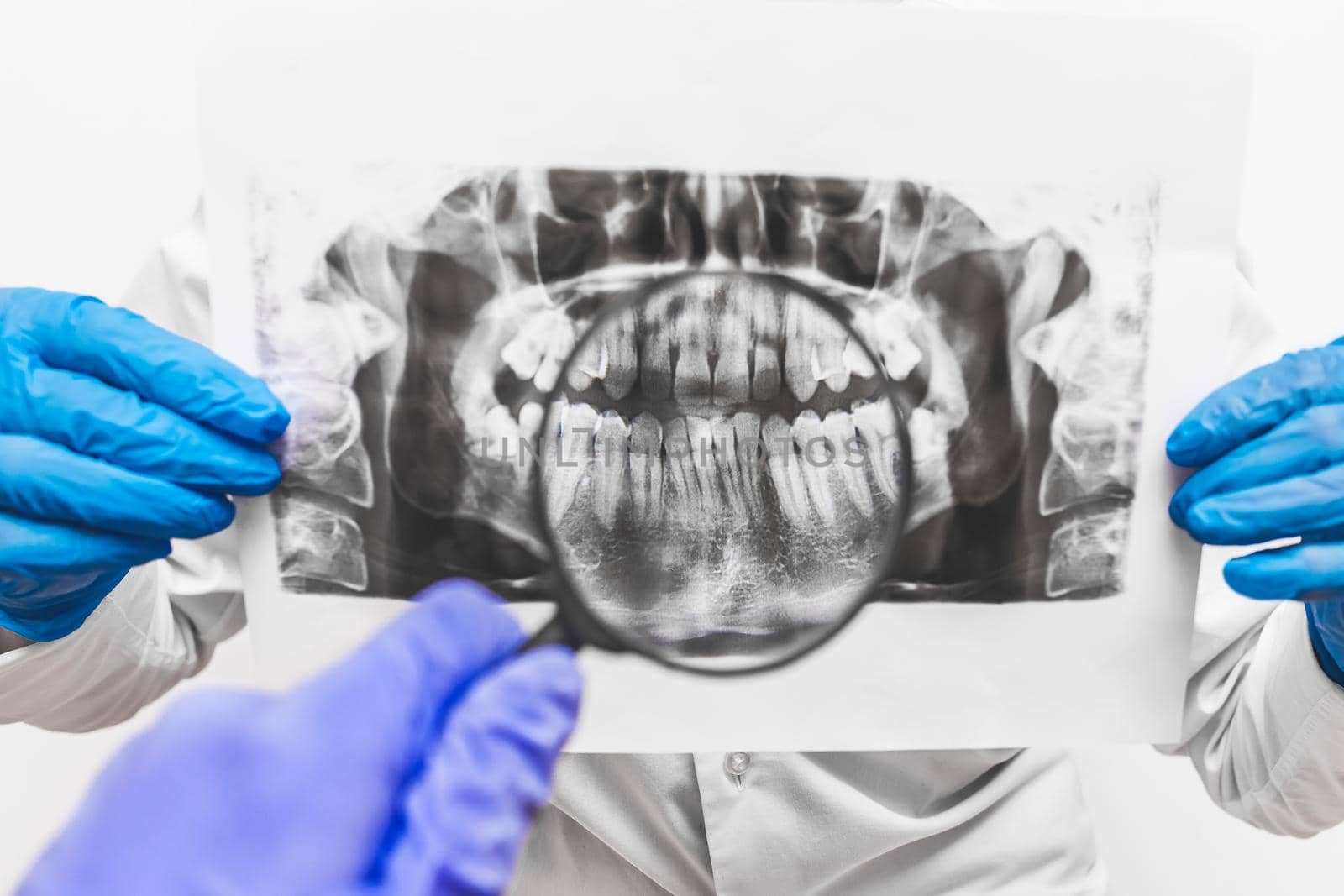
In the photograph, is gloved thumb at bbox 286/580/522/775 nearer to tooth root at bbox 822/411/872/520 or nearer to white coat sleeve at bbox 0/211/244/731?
tooth root at bbox 822/411/872/520

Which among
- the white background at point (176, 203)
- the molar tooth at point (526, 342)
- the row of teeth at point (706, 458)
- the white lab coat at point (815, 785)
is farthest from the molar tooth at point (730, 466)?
the white background at point (176, 203)

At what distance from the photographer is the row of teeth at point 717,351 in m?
0.48

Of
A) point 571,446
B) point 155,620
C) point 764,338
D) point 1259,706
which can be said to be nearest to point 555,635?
point 571,446

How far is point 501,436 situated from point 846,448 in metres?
0.20

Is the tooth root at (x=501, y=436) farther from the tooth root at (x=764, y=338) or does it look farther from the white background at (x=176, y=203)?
the white background at (x=176, y=203)

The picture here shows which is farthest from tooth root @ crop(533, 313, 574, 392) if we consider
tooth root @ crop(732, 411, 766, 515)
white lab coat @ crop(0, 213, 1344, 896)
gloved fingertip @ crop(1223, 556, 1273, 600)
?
gloved fingertip @ crop(1223, 556, 1273, 600)

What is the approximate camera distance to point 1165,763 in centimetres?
86

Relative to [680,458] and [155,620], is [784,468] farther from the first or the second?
[155,620]

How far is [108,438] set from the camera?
0.46 m

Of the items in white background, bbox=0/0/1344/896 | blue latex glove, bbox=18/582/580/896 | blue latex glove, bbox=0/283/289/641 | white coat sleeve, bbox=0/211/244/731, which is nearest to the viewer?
blue latex glove, bbox=18/582/580/896

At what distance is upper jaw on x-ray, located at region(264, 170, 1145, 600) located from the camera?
18.7 inches

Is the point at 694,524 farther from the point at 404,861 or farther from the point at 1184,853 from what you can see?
the point at 1184,853

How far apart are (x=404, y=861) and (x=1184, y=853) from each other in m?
0.90

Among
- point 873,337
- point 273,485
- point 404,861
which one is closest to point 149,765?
point 404,861
